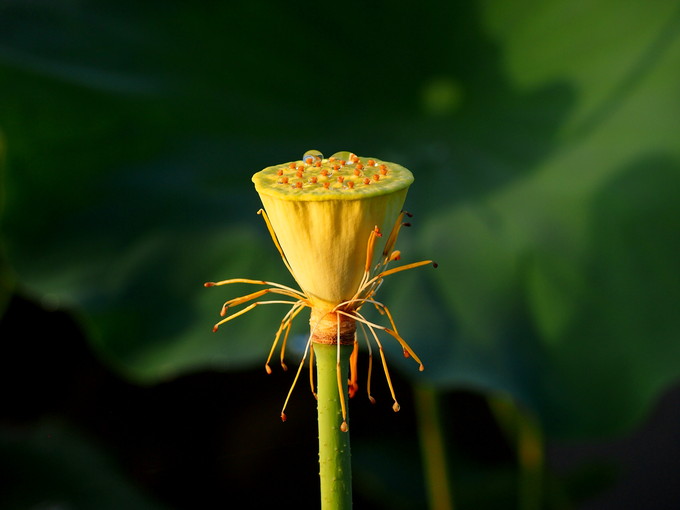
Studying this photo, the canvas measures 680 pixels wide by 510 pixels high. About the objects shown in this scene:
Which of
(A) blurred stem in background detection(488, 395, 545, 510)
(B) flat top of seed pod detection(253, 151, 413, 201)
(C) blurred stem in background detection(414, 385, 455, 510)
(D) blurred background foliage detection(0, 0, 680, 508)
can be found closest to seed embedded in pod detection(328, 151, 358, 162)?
(B) flat top of seed pod detection(253, 151, 413, 201)

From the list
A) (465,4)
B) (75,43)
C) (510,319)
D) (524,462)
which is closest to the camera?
(510,319)

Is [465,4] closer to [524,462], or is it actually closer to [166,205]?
[166,205]

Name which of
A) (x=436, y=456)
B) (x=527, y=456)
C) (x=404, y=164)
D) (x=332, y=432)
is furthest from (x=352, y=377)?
(x=527, y=456)

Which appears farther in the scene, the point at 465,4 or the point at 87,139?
the point at 465,4

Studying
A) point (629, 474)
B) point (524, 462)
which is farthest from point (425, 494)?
point (629, 474)

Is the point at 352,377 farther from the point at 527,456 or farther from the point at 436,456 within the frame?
the point at 527,456

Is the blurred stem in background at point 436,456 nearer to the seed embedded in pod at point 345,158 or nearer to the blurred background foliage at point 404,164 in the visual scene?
the blurred background foliage at point 404,164
